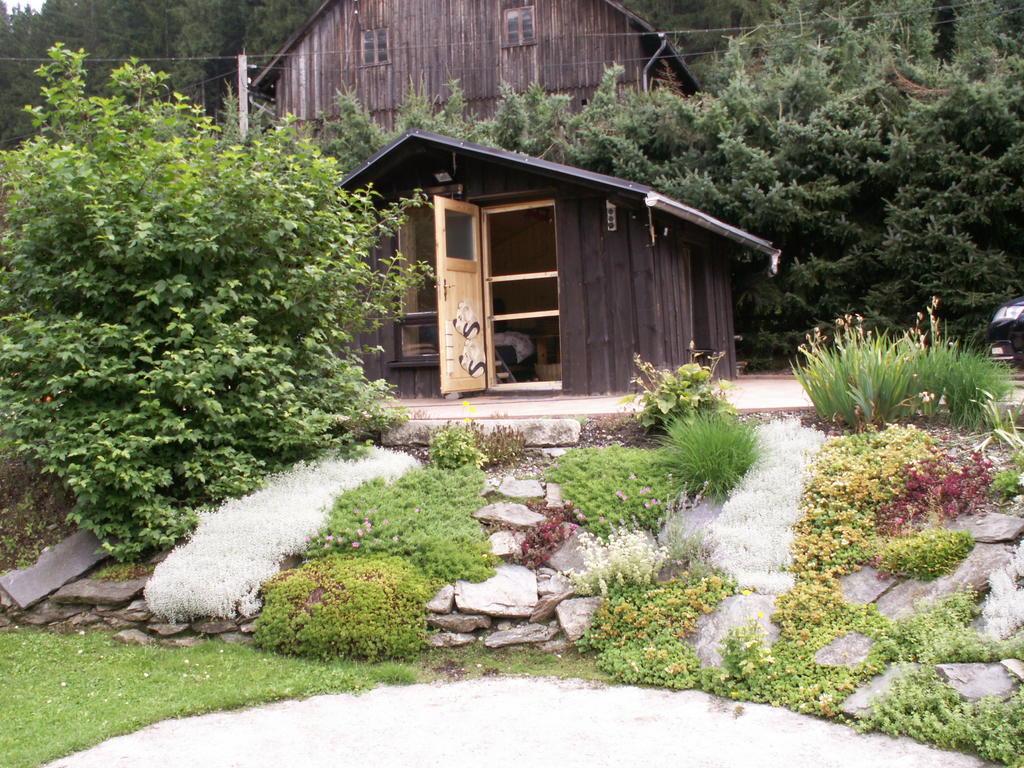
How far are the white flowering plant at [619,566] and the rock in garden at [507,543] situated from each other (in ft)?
1.44

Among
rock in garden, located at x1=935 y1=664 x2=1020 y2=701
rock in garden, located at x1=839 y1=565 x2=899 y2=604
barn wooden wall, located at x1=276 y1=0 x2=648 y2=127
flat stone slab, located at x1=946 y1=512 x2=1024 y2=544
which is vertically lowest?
rock in garden, located at x1=935 y1=664 x2=1020 y2=701

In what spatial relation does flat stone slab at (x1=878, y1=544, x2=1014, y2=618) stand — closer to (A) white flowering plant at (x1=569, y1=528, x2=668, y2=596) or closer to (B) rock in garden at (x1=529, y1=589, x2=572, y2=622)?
(A) white flowering plant at (x1=569, y1=528, x2=668, y2=596)

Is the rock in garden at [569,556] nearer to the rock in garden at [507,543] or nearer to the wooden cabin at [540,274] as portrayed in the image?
the rock in garden at [507,543]

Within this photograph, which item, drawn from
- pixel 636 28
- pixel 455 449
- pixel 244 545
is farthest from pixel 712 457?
pixel 636 28

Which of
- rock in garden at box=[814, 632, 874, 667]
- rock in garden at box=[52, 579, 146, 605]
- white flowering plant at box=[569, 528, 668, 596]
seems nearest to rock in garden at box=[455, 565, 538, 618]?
white flowering plant at box=[569, 528, 668, 596]

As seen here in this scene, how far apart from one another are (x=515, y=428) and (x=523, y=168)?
3652 mm

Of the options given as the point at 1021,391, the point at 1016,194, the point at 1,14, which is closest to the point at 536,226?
the point at 1016,194

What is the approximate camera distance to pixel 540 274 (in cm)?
975

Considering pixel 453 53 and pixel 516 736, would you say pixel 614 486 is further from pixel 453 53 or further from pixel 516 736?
pixel 453 53

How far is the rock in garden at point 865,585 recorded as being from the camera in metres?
4.28

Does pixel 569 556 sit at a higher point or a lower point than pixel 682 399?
lower

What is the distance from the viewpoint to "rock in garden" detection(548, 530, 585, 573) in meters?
5.07

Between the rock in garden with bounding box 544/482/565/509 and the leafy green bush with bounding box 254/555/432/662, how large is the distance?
109 cm

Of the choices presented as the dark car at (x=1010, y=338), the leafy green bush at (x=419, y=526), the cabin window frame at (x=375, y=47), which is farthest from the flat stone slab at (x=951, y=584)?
the cabin window frame at (x=375, y=47)
